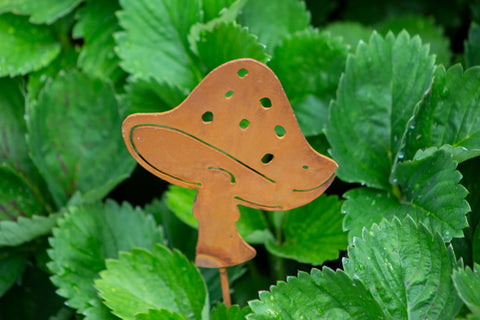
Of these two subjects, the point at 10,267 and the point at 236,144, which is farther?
the point at 10,267

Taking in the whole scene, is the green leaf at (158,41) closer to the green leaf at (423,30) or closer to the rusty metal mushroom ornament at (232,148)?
the rusty metal mushroom ornament at (232,148)

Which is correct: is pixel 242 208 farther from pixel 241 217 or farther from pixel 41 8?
pixel 41 8

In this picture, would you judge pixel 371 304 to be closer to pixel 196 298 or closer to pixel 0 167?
pixel 196 298

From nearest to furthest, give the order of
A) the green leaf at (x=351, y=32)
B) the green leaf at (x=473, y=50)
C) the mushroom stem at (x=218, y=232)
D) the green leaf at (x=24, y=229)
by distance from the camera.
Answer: the mushroom stem at (x=218, y=232), the green leaf at (x=24, y=229), the green leaf at (x=473, y=50), the green leaf at (x=351, y=32)

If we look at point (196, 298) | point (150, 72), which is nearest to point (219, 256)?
point (196, 298)

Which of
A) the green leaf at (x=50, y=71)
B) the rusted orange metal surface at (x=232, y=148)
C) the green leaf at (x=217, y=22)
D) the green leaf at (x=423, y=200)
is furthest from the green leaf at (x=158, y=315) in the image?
the green leaf at (x=50, y=71)

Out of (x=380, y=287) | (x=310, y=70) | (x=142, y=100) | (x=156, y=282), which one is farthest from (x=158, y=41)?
(x=380, y=287)
